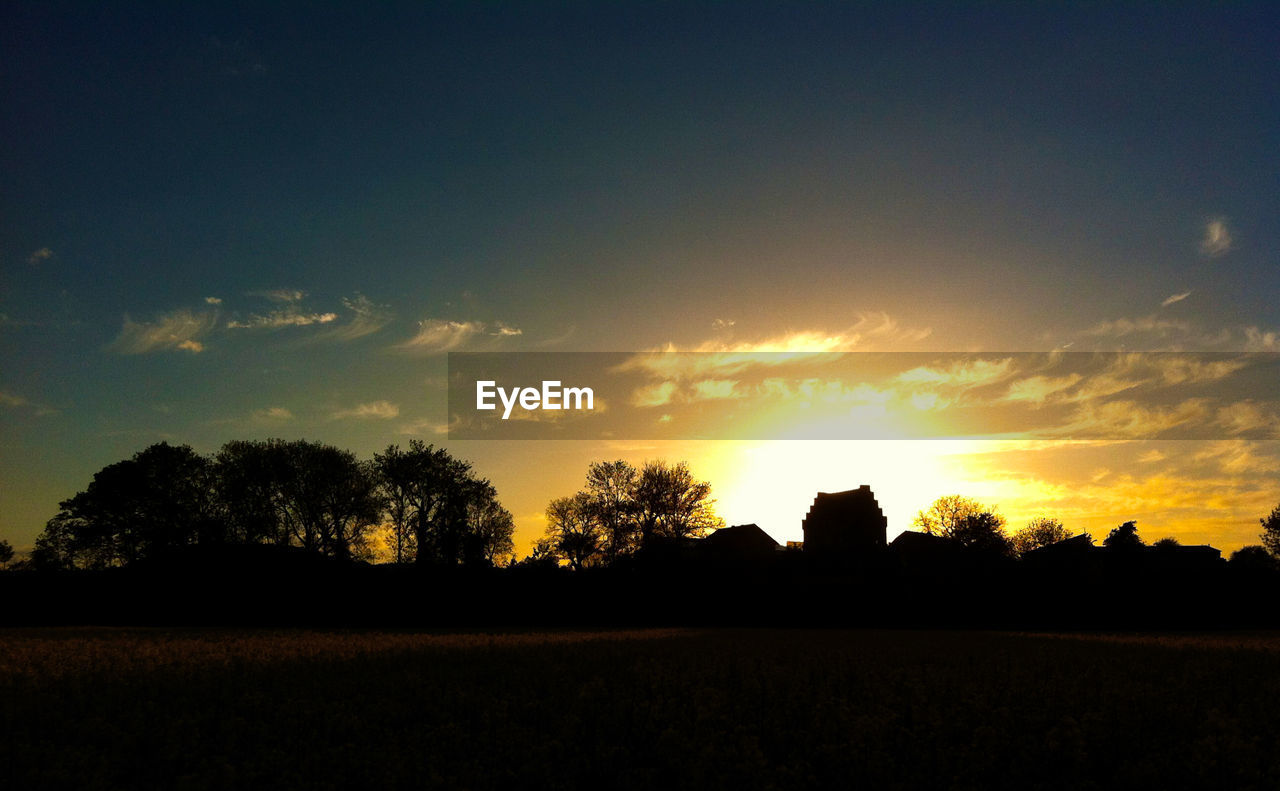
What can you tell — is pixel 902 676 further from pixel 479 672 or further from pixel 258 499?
pixel 258 499

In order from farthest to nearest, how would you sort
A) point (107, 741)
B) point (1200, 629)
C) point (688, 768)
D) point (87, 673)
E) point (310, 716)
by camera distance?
point (1200, 629) < point (87, 673) < point (310, 716) < point (107, 741) < point (688, 768)

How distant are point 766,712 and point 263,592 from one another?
46530mm

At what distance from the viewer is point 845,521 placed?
2990 inches

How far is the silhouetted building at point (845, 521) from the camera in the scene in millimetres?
73938

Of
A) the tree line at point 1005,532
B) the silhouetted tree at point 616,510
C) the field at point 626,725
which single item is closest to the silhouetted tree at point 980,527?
the tree line at point 1005,532

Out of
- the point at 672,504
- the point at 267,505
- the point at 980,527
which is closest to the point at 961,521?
the point at 980,527

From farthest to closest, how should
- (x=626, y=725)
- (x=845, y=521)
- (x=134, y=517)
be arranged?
(x=845, y=521) → (x=134, y=517) → (x=626, y=725)

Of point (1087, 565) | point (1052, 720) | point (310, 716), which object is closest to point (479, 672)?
point (310, 716)

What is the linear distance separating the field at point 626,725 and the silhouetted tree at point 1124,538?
249 feet

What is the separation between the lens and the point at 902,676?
14.9m

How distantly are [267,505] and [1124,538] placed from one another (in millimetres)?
92079

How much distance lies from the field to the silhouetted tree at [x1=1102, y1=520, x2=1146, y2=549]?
249 ft

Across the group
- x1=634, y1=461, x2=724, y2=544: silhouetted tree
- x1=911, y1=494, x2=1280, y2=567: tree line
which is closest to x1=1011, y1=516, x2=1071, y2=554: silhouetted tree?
x1=911, y1=494, x2=1280, y2=567: tree line

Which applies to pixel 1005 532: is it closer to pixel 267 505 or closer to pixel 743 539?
pixel 743 539
